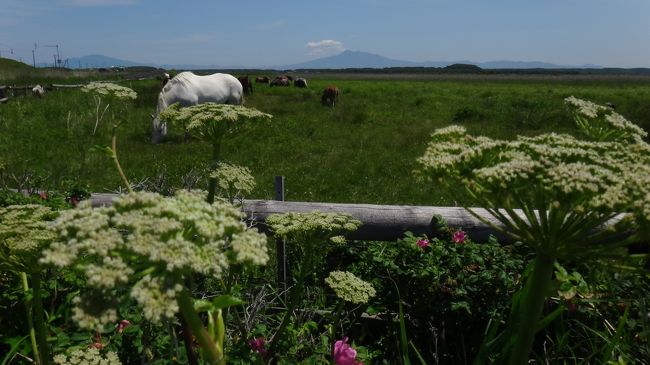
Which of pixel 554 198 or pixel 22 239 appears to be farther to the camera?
pixel 22 239

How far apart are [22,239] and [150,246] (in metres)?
0.94

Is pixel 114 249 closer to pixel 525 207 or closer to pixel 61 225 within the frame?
pixel 61 225

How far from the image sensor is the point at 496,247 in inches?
201

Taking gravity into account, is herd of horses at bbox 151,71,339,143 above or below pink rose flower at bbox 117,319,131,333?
above

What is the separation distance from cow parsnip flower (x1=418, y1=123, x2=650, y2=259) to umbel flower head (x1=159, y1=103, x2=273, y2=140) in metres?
1.34

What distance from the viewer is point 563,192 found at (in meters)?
1.69

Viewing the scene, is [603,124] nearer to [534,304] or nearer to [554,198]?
[554,198]

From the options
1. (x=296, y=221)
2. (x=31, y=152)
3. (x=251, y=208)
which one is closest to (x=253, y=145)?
(x=31, y=152)

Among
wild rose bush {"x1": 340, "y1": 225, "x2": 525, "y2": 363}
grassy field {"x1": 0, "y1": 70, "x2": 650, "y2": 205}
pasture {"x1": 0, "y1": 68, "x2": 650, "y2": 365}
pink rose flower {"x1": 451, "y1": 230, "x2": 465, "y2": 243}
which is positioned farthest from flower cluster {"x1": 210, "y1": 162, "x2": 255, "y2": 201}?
pink rose flower {"x1": 451, "y1": 230, "x2": 465, "y2": 243}

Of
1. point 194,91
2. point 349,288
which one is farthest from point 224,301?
point 194,91

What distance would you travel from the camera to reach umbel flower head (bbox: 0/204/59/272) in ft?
6.37

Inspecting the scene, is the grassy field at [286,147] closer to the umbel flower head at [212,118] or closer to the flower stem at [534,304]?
the umbel flower head at [212,118]

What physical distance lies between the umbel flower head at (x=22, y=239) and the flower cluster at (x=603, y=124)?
2.75 m

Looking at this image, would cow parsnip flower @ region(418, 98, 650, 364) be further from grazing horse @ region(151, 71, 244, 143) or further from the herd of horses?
grazing horse @ region(151, 71, 244, 143)
